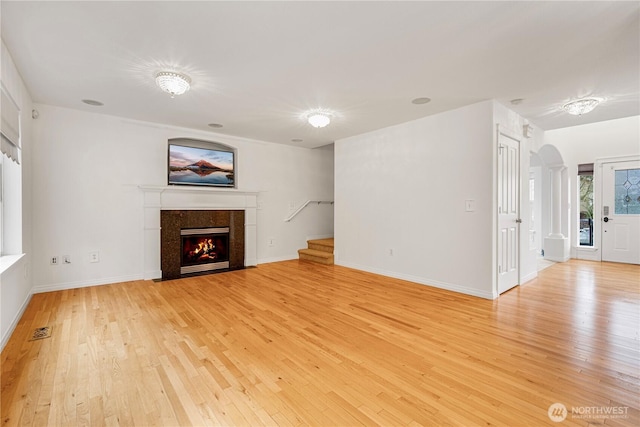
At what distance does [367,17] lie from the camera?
6.89 ft

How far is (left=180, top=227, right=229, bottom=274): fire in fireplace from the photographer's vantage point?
5.07m

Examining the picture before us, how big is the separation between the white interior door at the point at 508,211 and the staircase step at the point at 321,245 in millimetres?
3190

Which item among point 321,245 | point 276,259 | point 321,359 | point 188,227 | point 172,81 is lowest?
point 321,359

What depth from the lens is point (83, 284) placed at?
425 centimetres

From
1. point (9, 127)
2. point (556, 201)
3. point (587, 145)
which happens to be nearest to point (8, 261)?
point (9, 127)

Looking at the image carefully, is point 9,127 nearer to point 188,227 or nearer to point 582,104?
point 188,227

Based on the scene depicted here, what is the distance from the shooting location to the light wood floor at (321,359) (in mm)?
1679

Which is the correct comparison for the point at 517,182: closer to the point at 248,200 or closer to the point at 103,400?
the point at 248,200

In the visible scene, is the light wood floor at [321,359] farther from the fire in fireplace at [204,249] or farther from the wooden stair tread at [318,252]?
the wooden stair tread at [318,252]

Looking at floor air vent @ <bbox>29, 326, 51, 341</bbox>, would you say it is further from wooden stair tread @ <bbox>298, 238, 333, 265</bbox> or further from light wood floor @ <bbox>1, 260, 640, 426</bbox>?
wooden stair tread @ <bbox>298, 238, 333, 265</bbox>

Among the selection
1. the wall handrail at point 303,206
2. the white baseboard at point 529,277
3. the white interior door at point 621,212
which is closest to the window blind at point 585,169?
the white interior door at point 621,212

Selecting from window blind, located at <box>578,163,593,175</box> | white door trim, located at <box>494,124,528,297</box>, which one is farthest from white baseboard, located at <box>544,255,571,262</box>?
white door trim, located at <box>494,124,528,297</box>

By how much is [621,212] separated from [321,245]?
618 centimetres

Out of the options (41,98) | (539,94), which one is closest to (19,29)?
(41,98)
